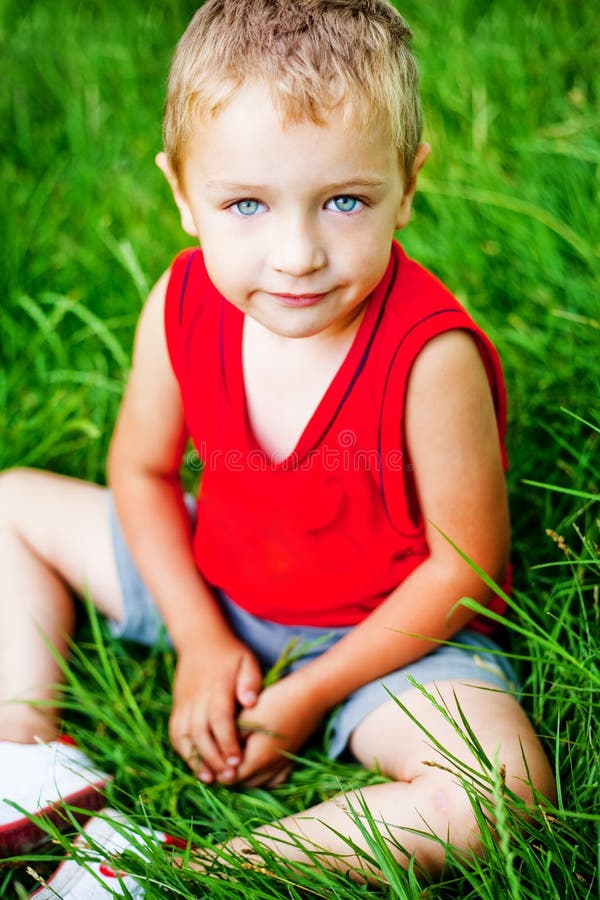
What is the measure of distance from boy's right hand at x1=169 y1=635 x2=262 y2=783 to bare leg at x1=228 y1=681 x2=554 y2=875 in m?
0.16

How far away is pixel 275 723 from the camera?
146 centimetres

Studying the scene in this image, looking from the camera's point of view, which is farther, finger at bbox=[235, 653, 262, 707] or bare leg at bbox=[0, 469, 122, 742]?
bare leg at bbox=[0, 469, 122, 742]

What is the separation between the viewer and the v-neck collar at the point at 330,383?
4.26 feet

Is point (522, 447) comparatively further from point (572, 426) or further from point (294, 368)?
point (294, 368)

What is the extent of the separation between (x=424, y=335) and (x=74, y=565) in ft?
2.68

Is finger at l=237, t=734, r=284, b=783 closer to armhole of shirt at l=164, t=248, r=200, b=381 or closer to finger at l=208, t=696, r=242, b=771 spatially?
finger at l=208, t=696, r=242, b=771

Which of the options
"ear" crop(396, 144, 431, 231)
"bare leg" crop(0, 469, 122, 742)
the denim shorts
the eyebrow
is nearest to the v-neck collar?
"ear" crop(396, 144, 431, 231)

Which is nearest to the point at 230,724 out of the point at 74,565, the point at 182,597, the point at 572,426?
the point at 182,597

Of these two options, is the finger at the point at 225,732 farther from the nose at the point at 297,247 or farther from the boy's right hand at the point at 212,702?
the nose at the point at 297,247

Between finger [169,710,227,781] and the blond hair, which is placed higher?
the blond hair

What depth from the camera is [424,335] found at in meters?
1.24

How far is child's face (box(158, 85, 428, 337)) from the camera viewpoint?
41.8 inches

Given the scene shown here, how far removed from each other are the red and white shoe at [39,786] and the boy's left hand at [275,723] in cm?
22

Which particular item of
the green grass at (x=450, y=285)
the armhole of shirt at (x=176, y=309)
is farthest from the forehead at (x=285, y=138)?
the green grass at (x=450, y=285)
